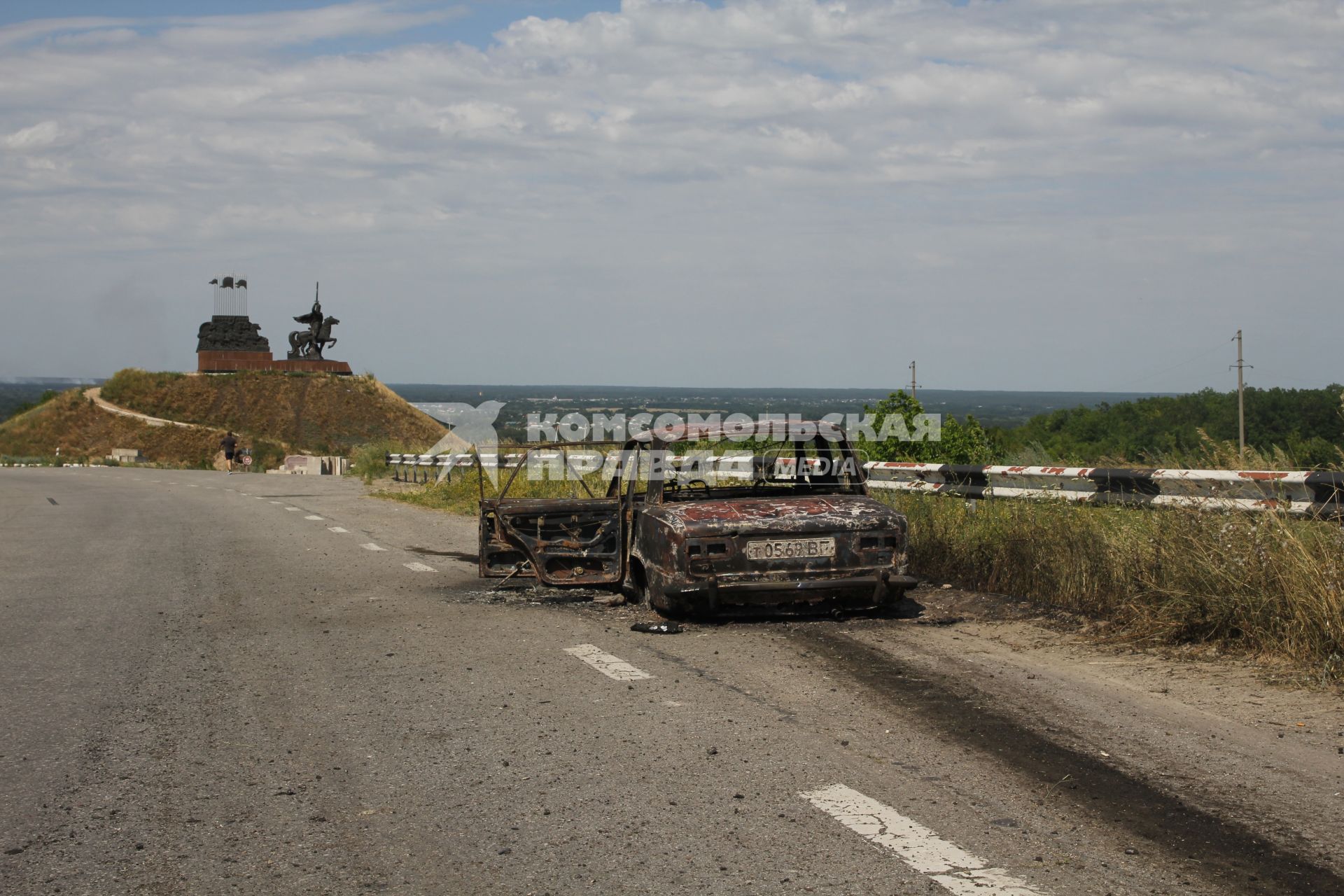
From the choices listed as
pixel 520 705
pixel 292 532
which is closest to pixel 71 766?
pixel 520 705

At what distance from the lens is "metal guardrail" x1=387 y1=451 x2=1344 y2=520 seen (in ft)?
26.3

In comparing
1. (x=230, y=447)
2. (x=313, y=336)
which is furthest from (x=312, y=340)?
(x=230, y=447)

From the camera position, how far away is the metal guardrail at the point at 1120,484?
26.3 feet

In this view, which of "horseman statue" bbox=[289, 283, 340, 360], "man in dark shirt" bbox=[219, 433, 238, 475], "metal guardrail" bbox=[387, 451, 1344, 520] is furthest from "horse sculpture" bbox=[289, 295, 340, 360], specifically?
"metal guardrail" bbox=[387, 451, 1344, 520]

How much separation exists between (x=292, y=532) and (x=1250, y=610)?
12.7m

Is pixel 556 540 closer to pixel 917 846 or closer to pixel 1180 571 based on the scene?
pixel 1180 571

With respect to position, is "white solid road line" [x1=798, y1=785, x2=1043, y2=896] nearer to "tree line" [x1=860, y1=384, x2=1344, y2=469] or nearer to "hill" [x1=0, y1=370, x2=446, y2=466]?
"tree line" [x1=860, y1=384, x2=1344, y2=469]

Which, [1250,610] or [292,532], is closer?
[1250,610]

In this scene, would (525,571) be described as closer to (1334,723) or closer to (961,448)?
(1334,723)

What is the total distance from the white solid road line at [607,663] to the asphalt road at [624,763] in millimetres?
26

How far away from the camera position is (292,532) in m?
16.8

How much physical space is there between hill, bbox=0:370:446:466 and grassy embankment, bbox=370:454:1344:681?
77.1 m

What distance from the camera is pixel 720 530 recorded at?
836 centimetres

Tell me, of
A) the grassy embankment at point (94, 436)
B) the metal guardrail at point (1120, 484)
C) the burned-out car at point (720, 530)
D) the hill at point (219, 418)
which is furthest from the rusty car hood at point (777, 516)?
the grassy embankment at point (94, 436)
